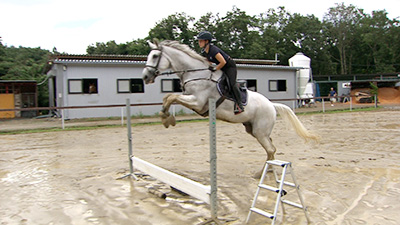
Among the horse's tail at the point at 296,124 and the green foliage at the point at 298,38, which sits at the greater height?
the green foliage at the point at 298,38

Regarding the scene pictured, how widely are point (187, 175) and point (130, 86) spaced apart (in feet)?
41.6

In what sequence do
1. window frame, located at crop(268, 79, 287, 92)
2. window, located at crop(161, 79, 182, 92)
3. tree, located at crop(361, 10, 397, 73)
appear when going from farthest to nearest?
tree, located at crop(361, 10, 397, 73)
window frame, located at crop(268, 79, 287, 92)
window, located at crop(161, 79, 182, 92)

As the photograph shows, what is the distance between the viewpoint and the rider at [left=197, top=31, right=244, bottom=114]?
14.9 feet

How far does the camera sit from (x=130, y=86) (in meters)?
17.0

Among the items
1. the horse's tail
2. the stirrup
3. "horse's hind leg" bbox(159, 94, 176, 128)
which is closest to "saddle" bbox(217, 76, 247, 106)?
the stirrup

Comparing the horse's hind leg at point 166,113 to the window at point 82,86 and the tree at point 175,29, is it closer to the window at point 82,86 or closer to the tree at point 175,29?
the window at point 82,86

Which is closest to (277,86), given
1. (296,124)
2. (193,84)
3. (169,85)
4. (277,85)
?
(277,85)

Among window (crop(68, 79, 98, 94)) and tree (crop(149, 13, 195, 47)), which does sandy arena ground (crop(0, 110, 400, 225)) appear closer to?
window (crop(68, 79, 98, 94))

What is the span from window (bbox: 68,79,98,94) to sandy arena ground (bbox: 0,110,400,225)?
710cm

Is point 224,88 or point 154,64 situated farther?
point 224,88

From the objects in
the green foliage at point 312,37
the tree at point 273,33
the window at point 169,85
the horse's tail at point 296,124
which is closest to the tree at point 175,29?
the green foliage at point 312,37

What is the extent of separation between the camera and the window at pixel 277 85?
21.3 metres

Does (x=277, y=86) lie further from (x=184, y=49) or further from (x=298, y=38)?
(x=298, y=38)

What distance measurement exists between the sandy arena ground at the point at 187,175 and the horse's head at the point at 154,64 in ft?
5.24
